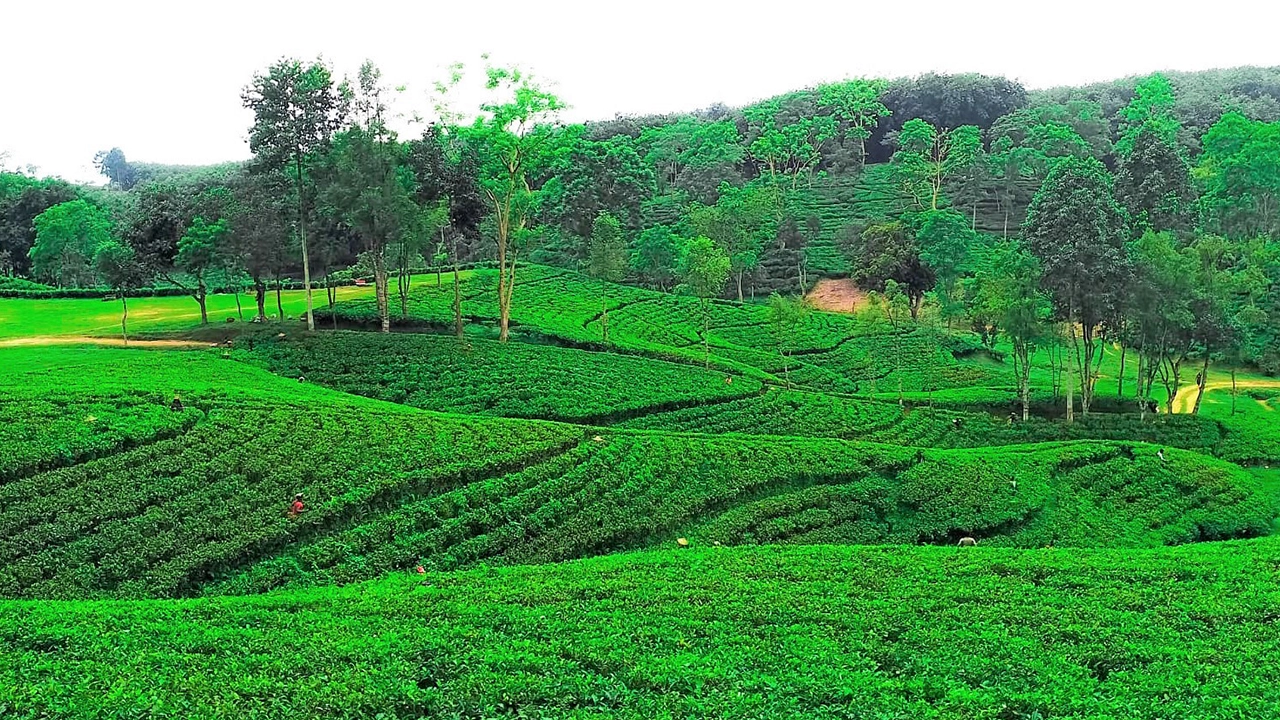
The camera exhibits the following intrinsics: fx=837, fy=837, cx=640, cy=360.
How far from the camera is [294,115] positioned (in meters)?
32.1

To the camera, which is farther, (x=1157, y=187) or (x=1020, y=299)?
(x=1157, y=187)

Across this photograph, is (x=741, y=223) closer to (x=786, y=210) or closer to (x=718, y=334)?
(x=786, y=210)

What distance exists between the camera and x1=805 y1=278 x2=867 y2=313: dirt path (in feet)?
204

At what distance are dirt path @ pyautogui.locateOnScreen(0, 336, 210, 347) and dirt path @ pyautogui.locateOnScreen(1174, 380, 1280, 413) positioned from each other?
40.4m

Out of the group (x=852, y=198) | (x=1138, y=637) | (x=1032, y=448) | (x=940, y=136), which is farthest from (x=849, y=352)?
(x=940, y=136)

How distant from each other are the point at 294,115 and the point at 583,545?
77.1 ft

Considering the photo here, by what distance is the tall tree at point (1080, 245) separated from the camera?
29656mm

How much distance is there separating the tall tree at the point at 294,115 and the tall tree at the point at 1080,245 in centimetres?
2721

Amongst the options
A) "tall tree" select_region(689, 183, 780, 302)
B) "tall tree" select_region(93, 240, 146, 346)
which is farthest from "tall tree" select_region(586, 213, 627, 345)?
"tall tree" select_region(93, 240, 146, 346)

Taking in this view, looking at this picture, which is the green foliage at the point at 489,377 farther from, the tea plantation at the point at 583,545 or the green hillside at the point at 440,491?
the green hillside at the point at 440,491

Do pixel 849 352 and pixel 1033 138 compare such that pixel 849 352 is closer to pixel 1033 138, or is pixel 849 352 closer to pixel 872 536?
pixel 872 536

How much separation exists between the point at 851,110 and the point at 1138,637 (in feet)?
290

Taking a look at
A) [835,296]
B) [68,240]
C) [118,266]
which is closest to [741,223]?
[835,296]

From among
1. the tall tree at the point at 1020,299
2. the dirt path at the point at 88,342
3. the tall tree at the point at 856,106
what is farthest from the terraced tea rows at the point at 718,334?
the tall tree at the point at 856,106
